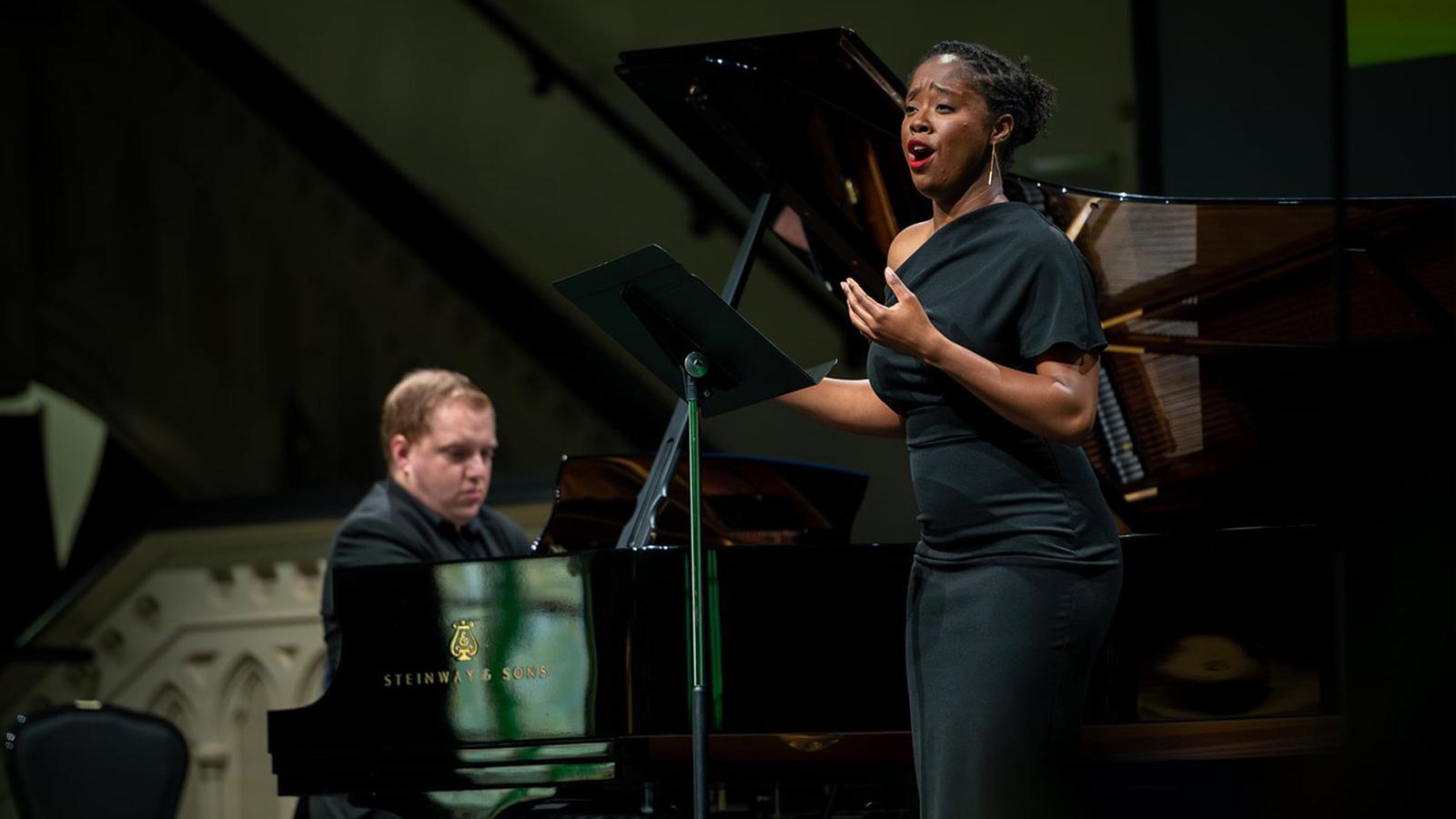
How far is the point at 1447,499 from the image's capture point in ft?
3.80

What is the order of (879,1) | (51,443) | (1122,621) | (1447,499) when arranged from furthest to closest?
(51,443) → (879,1) → (1122,621) → (1447,499)

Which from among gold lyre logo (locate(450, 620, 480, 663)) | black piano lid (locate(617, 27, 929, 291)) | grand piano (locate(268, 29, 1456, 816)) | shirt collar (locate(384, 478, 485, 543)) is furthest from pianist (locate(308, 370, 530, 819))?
black piano lid (locate(617, 27, 929, 291))

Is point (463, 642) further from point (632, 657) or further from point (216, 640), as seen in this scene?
point (216, 640)

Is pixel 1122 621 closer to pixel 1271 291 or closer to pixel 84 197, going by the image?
pixel 1271 291

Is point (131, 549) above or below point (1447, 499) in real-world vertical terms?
above

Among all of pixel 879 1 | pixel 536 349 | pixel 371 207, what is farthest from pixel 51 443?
pixel 879 1

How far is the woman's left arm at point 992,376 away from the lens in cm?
182

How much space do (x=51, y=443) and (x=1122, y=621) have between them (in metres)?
5.62

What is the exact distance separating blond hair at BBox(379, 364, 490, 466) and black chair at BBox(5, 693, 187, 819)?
784mm

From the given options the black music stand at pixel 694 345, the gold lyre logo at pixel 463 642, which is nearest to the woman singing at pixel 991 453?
the black music stand at pixel 694 345

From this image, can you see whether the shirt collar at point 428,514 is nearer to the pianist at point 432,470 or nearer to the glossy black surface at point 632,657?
the pianist at point 432,470

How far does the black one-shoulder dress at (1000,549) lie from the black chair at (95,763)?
2.27 m

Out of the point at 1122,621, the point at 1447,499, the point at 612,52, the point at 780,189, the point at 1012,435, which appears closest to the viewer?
the point at 1447,499

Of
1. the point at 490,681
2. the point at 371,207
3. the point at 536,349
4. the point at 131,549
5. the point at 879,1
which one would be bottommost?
the point at 490,681
